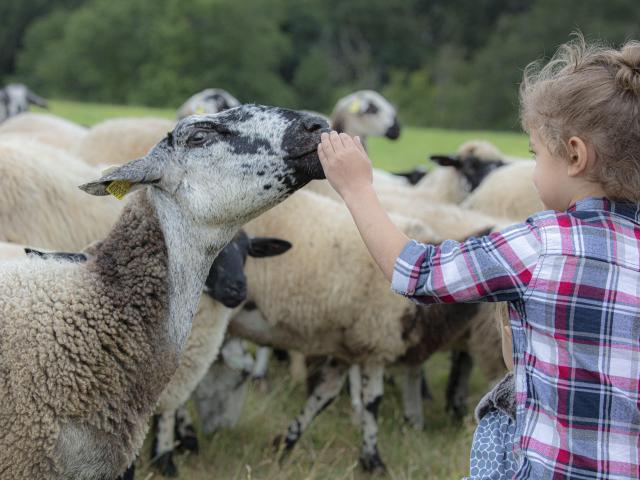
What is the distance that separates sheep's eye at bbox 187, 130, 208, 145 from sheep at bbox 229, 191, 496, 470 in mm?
2593

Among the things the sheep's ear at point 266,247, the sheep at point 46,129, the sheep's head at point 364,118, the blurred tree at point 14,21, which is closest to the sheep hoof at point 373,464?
the sheep's ear at point 266,247

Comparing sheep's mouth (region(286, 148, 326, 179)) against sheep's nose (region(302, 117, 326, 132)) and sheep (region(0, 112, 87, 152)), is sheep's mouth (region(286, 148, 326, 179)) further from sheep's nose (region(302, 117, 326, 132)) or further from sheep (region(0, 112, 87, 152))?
sheep (region(0, 112, 87, 152))

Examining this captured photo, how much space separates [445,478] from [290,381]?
86.8 inches

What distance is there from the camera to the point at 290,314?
523 cm

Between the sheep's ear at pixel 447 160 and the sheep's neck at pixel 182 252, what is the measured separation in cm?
599

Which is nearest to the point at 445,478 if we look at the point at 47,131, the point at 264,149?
the point at 264,149

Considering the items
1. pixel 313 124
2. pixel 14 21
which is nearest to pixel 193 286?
pixel 313 124

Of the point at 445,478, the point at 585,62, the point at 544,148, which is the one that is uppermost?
the point at 585,62

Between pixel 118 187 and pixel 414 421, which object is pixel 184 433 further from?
pixel 118 187

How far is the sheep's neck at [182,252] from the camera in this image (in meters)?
2.65

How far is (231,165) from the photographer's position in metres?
2.61

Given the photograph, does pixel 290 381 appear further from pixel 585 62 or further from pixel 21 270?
pixel 585 62

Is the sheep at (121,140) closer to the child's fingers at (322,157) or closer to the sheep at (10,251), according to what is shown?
the sheep at (10,251)

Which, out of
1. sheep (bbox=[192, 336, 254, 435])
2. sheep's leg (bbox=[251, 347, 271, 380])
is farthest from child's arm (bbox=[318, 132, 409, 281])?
sheep's leg (bbox=[251, 347, 271, 380])
